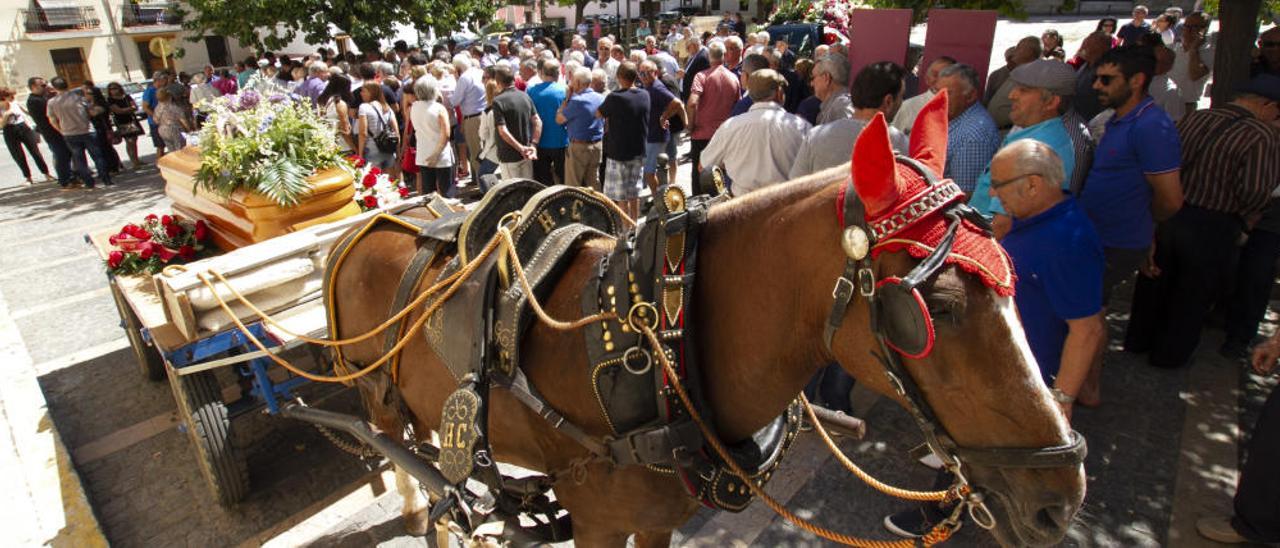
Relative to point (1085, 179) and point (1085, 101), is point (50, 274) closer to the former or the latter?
point (1085, 179)

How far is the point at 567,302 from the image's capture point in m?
2.13

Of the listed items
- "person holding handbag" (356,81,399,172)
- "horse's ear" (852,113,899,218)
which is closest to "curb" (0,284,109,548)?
"horse's ear" (852,113,899,218)

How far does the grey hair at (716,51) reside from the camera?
29.7 ft

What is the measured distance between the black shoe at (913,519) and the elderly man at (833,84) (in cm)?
339

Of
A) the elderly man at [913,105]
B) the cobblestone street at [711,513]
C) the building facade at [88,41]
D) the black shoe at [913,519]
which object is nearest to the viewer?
the black shoe at [913,519]

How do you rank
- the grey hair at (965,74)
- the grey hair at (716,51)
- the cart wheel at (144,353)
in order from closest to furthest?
the grey hair at (965,74) < the cart wheel at (144,353) < the grey hair at (716,51)

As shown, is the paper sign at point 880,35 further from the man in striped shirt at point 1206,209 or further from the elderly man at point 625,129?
the man in striped shirt at point 1206,209

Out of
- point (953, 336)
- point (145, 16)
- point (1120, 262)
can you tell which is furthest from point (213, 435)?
point (145, 16)

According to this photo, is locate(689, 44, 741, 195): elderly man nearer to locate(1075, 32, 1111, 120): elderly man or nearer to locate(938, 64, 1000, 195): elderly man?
locate(1075, 32, 1111, 120): elderly man

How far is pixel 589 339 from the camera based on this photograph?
197cm

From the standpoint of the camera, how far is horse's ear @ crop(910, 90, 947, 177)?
1631 mm

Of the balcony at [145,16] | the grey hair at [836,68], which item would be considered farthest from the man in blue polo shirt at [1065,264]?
the balcony at [145,16]

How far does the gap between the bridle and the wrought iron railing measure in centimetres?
4172

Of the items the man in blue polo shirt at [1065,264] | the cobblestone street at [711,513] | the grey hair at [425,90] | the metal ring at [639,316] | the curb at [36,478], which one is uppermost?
the grey hair at [425,90]
